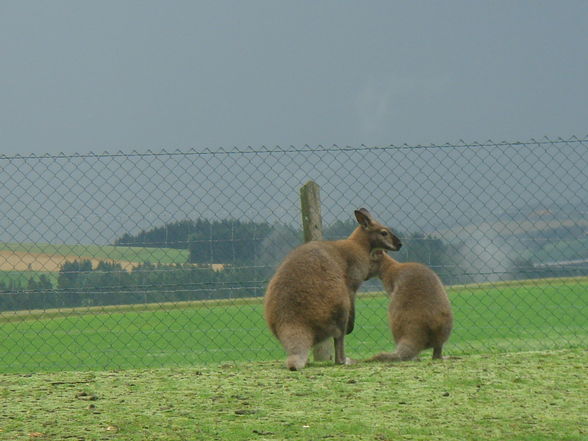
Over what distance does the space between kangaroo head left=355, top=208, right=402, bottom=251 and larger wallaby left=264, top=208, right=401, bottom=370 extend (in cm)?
50

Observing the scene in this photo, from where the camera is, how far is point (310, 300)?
28.7ft

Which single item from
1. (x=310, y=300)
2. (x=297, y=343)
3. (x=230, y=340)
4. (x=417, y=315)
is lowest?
(x=230, y=340)

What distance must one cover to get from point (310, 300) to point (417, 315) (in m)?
1.09

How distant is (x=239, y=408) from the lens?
6.78 metres

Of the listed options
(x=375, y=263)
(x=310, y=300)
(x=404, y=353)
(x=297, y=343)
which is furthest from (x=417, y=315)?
(x=297, y=343)

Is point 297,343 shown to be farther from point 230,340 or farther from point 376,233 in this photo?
point 230,340

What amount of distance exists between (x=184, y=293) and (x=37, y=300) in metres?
1.91

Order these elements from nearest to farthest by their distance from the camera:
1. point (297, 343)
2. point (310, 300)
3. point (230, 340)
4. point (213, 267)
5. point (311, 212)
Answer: point (297, 343)
point (310, 300)
point (311, 212)
point (213, 267)
point (230, 340)

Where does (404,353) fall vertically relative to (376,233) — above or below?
below

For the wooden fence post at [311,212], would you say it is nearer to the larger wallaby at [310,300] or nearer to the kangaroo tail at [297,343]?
the larger wallaby at [310,300]

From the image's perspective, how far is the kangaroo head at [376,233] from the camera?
380 inches

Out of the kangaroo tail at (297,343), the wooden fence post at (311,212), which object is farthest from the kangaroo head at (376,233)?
the kangaroo tail at (297,343)

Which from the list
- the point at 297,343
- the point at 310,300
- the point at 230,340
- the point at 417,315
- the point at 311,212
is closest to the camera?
the point at 297,343

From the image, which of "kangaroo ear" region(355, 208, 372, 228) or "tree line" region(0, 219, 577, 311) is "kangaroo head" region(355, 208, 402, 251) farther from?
"tree line" region(0, 219, 577, 311)
